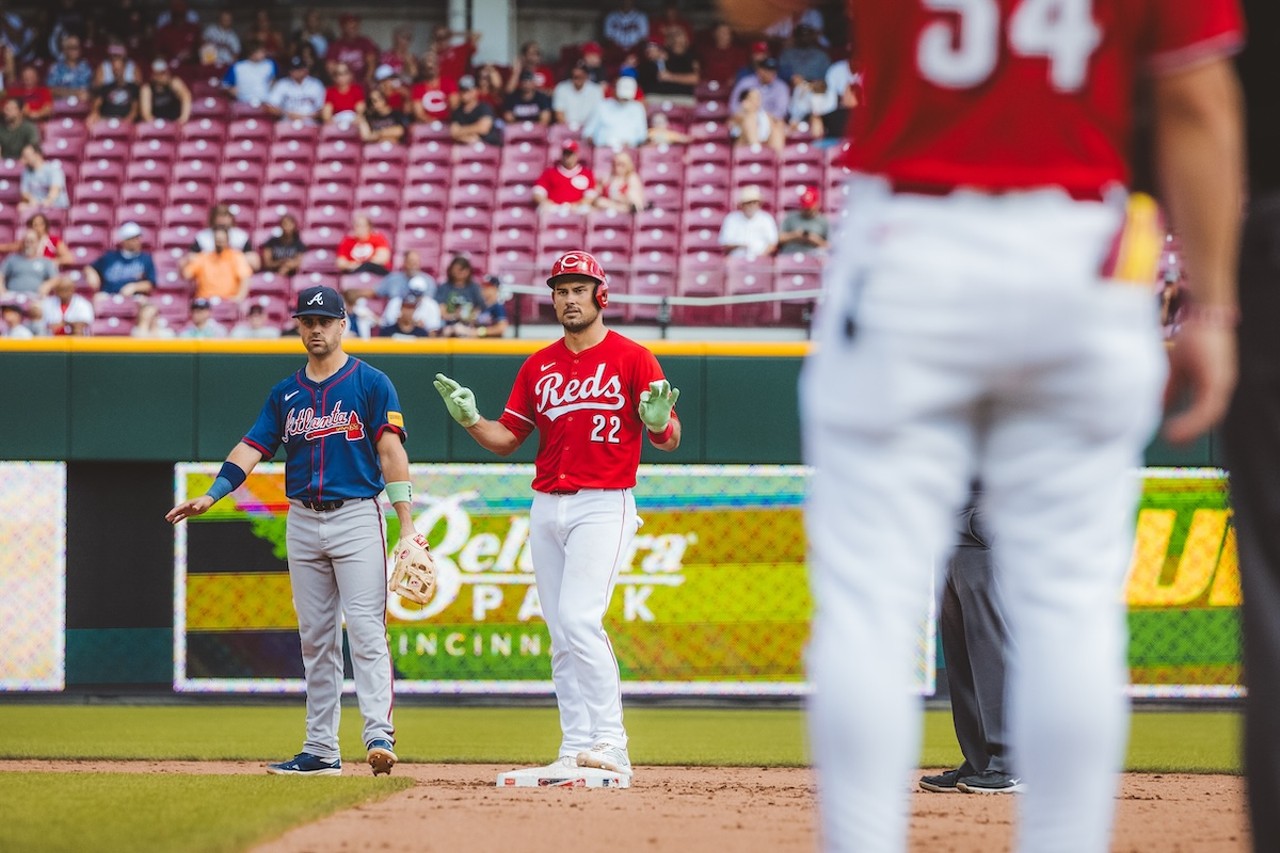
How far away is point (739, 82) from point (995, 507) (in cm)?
1460

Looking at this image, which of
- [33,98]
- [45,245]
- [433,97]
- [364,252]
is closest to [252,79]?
[433,97]

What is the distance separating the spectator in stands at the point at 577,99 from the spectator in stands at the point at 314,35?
3.01 metres

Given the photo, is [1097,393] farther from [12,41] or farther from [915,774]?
[12,41]

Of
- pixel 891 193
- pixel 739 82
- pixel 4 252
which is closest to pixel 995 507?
pixel 891 193

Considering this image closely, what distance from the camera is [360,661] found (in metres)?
6.45

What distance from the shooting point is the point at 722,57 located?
1728 cm

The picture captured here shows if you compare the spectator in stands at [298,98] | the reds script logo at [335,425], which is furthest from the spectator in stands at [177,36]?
the reds script logo at [335,425]

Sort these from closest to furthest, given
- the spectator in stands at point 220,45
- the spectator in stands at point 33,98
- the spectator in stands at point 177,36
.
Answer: the spectator in stands at point 33,98
the spectator in stands at point 220,45
the spectator in stands at point 177,36

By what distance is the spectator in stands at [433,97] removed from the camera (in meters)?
16.0

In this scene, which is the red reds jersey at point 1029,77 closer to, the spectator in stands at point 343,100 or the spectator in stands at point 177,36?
the spectator in stands at point 343,100

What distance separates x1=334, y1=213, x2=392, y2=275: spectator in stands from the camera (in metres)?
13.1

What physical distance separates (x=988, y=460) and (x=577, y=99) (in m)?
14.4

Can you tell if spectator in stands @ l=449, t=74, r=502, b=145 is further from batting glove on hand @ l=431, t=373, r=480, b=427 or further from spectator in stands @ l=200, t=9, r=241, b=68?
batting glove on hand @ l=431, t=373, r=480, b=427

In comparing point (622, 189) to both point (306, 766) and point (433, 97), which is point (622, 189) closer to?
point (433, 97)
